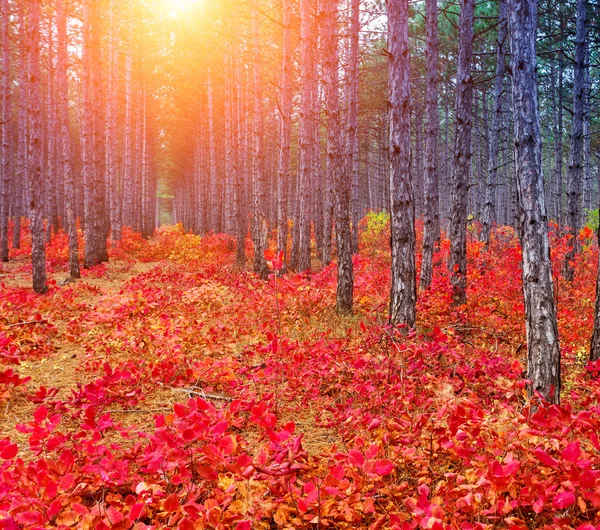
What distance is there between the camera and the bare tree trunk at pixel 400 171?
5.91 meters

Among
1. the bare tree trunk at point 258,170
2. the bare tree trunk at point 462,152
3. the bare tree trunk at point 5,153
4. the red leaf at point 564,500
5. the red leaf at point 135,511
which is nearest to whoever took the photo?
the red leaf at point 564,500

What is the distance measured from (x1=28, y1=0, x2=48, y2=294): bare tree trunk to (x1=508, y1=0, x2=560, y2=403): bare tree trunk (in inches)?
366

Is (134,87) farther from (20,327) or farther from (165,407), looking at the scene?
(165,407)

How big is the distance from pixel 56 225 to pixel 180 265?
15.1 m

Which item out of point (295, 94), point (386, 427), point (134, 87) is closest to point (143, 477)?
point (386, 427)

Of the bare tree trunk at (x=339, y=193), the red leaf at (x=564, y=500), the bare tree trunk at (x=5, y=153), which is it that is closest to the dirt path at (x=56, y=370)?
the red leaf at (x=564, y=500)

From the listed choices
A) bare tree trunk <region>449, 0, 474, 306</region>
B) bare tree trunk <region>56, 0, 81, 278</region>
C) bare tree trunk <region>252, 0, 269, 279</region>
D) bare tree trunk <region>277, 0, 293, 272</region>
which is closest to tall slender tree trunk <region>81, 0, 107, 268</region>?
bare tree trunk <region>56, 0, 81, 278</region>

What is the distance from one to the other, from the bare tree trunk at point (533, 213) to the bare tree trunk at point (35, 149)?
929 centimetres

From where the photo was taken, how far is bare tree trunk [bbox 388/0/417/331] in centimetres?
591

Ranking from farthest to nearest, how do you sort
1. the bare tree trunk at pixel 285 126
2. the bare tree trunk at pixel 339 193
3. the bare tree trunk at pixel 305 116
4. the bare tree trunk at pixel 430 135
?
the bare tree trunk at pixel 285 126 < the bare tree trunk at pixel 305 116 < the bare tree trunk at pixel 430 135 < the bare tree trunk at pixel 339 193

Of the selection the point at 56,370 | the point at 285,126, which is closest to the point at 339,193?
the point at 285,126

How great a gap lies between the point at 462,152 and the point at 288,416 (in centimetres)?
623

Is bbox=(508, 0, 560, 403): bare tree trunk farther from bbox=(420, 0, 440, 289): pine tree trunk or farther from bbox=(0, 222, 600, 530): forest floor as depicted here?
bbox=(420, 0, 440, 289): pine tree trunk

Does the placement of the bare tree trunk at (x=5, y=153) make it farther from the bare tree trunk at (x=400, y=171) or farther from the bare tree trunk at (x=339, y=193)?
the bare tree trunk at (x=400, y=171)
